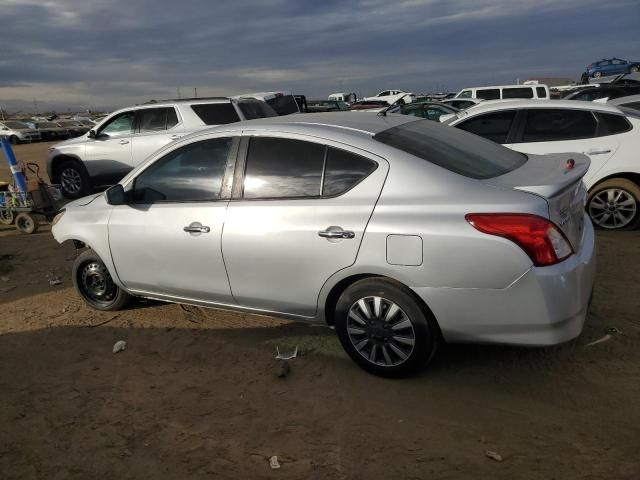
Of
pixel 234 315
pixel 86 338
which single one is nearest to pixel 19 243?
pixel 86 338

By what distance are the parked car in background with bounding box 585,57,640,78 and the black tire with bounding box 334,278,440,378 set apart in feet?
121

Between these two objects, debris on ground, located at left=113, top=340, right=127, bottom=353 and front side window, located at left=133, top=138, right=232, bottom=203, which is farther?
debris on ground, located at left=113, top=340, right=127, bottom=353

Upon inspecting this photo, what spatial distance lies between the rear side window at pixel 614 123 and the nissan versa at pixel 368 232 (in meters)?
3.30

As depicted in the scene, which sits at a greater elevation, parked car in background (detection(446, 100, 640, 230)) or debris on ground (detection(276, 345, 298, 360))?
parked car in background (detection(446, 100, 640, 230))

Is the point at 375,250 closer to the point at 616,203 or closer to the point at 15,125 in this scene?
the point at 616,203

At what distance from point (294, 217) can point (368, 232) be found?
1.73 ft

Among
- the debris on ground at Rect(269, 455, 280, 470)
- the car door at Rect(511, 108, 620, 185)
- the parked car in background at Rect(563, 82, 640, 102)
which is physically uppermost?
the car door at Rect(511, 108, 620, 185)

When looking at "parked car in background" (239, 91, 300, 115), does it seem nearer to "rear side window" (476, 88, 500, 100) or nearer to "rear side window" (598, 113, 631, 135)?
"rear side window" (598, 113, 631, 135)

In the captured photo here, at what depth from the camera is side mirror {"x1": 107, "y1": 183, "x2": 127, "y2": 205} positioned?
3941mm

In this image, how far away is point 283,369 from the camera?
3.50m

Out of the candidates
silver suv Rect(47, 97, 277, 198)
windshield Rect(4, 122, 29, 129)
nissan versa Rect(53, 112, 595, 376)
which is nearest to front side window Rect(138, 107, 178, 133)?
silver suv Rect(47, 97, 277, 198)

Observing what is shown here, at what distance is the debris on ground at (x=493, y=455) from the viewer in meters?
2.54

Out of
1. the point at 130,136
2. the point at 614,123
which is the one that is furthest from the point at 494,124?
the point at 130,136

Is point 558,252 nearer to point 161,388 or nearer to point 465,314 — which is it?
point 465,314
